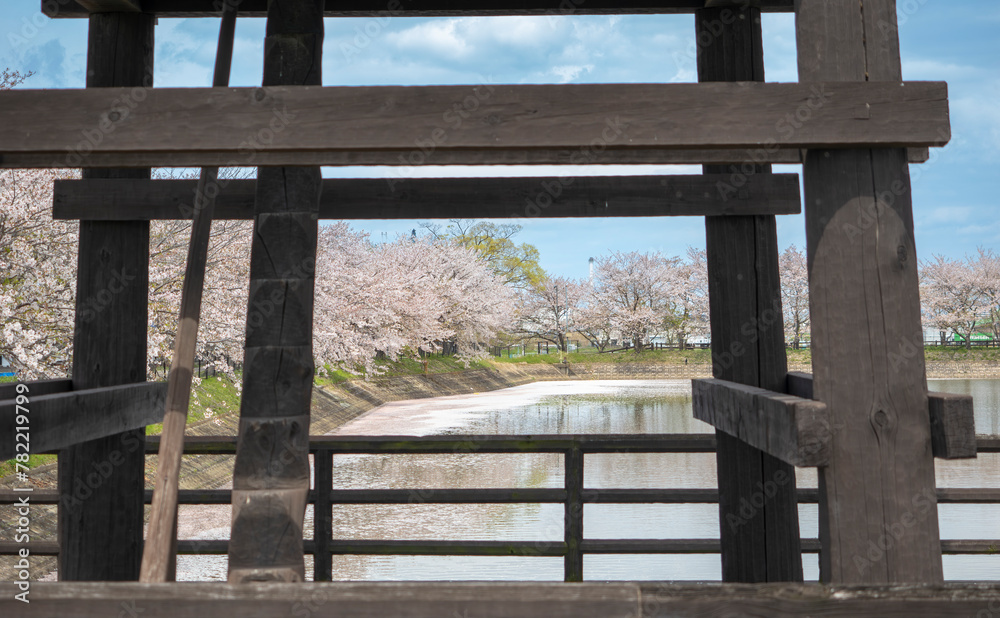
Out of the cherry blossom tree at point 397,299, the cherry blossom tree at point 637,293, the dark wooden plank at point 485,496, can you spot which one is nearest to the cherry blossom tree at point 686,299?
the cherry blossom tree at point 637,293

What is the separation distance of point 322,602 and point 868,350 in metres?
1.25

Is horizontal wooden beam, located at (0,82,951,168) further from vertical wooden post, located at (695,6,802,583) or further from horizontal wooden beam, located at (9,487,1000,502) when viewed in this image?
horizontal wooden beam, located at (9,487,1000,502)

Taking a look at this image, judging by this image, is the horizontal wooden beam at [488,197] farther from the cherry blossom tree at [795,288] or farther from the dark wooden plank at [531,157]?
the cherry blossom tree at [795,288]

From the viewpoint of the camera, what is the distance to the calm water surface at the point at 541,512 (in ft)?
19.6

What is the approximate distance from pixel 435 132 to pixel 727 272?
1.76 m

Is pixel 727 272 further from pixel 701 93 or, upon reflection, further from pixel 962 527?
pixel 962 527

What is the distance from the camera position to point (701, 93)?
1.62 m

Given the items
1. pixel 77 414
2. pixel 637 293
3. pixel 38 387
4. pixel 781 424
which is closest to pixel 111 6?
pixel 38 387

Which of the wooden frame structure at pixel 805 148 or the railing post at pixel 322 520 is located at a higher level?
the wooden frame structure at pixel 805 148

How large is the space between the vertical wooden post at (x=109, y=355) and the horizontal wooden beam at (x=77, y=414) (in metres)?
0.21

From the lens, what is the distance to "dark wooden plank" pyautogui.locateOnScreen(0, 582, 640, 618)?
146cm

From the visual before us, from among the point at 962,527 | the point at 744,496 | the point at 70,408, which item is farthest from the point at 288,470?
the point at 962,527

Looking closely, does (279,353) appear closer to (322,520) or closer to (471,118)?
(471,118)

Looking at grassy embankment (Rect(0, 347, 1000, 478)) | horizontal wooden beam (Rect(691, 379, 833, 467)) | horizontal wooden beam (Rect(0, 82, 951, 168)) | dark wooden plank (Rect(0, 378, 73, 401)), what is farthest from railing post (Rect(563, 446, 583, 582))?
grassy embankment (Rect(0, 347, 1000, 478))
